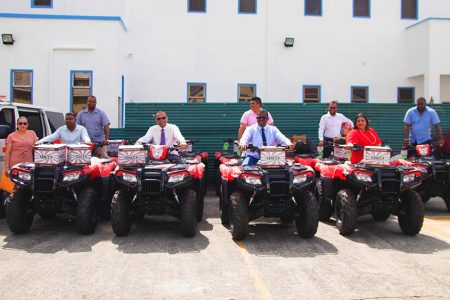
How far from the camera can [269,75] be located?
17.5 meters

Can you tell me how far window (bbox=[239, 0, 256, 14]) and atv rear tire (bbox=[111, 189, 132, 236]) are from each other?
11.6 meters

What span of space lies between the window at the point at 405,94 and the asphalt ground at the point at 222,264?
34.4ft

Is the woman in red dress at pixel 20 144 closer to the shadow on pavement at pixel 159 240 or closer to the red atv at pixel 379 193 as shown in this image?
the shadow on pavement at pixel 159 240

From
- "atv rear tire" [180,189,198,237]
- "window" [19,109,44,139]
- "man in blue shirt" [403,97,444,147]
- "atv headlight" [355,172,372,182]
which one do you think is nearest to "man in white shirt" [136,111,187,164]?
"atv rear tire" [180,189,198,237]

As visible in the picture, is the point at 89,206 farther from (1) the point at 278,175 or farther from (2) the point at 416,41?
(2) the point at 416,41

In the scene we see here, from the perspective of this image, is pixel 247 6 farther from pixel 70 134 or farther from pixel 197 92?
pixel 70 134

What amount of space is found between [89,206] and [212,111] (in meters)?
6.51

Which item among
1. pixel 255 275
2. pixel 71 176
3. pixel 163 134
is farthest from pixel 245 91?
pixel 255 275

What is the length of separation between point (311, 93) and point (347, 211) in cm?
1090

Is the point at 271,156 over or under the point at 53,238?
over

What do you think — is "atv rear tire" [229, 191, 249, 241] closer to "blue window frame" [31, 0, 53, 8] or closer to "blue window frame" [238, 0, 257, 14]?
"blue window frame" [238, 0, 257, 14]

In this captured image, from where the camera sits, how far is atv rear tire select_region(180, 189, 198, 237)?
23.9 ft

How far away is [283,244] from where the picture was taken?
23.2ft

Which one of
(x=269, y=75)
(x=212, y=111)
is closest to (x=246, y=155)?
(x=212, y=111)
